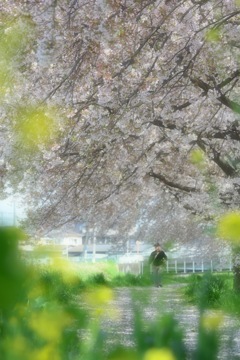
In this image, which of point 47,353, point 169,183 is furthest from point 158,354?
point 169,183

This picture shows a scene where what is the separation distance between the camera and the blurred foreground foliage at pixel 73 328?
0.89 metres

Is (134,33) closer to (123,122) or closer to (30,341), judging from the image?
(123,122)

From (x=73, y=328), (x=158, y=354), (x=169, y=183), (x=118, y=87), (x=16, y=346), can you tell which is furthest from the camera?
(x=169, y=183)

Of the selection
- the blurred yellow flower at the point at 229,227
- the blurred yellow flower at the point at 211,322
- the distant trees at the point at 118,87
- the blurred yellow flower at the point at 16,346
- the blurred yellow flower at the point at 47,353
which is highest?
the distant trees at the point at 118,87

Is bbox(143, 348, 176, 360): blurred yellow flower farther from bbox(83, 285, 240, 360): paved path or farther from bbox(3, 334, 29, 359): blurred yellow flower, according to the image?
bbox(3, 334, 29, 359): blurred yellow flower

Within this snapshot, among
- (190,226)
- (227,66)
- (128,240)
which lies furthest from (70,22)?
(128,240)

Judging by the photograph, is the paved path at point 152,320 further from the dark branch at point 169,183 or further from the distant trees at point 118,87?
the dark branch at point 169,183

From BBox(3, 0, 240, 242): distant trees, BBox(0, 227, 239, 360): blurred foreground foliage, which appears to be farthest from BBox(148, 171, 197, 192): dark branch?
BBox(0, 227, 239, 360): blurred foreground foliage

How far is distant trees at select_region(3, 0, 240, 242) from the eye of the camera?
24.4 ft

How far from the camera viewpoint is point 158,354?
Result: 1069 mm

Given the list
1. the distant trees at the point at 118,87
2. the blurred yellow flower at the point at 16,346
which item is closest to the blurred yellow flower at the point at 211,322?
the blurred yellow flower at the point at 16,346

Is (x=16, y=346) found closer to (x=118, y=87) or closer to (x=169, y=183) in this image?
(x=118, y=87)

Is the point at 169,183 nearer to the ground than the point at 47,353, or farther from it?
farther from it

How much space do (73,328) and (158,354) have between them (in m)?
0.32
